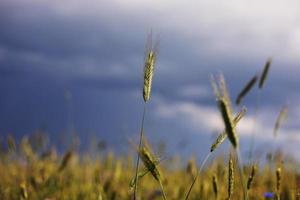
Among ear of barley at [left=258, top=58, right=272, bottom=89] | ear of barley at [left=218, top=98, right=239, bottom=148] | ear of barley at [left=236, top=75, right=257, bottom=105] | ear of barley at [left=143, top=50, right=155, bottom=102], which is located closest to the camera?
ear of barley at [left=218, top=98, right=239, bottom=148]

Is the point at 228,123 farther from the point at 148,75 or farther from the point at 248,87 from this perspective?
the point at 248,87

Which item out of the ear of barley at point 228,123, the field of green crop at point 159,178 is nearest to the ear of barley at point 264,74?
the field of green crop at point 159,178

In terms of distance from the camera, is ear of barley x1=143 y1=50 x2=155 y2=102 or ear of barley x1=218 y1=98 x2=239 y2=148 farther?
ear of barley x1=143 y1=50 x2=155 y2=102

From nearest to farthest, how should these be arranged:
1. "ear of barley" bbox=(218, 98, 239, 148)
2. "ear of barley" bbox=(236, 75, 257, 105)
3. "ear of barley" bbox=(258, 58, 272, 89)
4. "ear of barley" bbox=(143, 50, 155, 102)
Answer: "ear of barley" bbox=(218, 98, 239, 148) < "ear of barley" bbox=(143, 50, 155, 102) < "ear of barley" bbox=(236, 75, 257, 105) < "ear of barley" bbox=(258, 58, 272, 89)

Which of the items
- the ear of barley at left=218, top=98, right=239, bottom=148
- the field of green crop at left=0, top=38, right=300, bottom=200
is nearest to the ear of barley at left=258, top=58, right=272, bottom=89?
the field of green crop at left=0, top=38, right=300, bottom=200

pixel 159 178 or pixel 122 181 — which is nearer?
pixel 159 178

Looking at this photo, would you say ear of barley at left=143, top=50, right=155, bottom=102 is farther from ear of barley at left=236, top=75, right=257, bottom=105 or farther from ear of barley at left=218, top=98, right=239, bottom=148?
ear of barley at left=236, top=75, right=257, bottom=105

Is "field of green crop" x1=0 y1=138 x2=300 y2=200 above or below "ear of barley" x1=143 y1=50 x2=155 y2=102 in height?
below

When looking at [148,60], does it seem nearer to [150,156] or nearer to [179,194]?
[150,156]

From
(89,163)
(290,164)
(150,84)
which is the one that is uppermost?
(150,84)

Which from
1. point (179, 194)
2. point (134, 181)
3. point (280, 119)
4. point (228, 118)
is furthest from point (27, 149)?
point (228, 118)

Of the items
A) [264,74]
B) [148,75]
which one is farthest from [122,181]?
[148,75]

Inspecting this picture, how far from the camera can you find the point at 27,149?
12.3 ft

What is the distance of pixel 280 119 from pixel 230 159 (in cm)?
106
